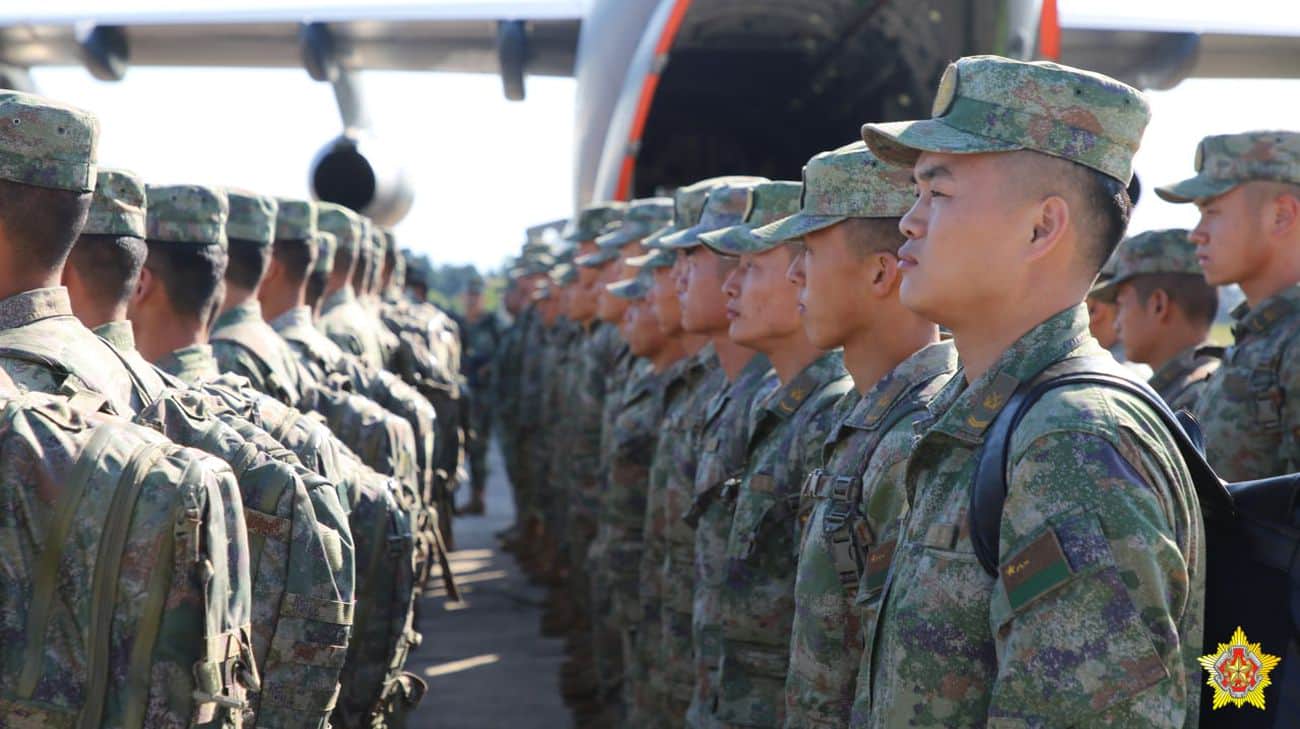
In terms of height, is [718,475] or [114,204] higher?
[114,204]

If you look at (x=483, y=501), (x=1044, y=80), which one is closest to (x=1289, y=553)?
(x=1044, y=80)

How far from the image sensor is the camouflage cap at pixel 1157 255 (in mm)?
5191

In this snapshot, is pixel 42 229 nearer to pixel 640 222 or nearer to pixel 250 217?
pixel 250 217

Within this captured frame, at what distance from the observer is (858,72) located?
12.0 m

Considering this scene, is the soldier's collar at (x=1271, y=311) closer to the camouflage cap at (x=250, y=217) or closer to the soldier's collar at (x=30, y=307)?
the camouflage cap at (x=250, y=217)

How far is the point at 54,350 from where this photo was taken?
2566 millimetres

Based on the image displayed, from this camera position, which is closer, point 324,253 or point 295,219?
point 295,219

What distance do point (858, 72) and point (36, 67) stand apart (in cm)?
1056

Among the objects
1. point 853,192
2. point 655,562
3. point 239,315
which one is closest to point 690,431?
point 655,562

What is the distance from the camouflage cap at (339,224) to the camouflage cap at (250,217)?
9.24 feet

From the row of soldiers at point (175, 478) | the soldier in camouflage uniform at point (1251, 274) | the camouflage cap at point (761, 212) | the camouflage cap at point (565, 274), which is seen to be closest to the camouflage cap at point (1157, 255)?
the soldier in camouflage uniform at point (1251, 274)

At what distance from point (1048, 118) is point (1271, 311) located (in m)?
2.56

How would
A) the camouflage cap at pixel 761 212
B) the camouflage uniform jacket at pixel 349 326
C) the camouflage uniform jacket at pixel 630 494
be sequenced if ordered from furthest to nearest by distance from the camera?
the camouflage uniform jacket at pixel 349 326 → the camouflage uniform jacket at pixel 630 494 → the camouflage cap at pixel 761 212

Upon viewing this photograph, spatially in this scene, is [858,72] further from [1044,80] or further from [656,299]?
[1044,80]
